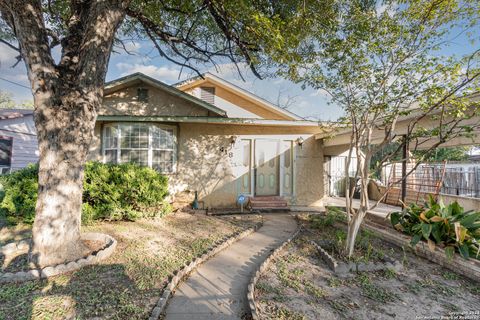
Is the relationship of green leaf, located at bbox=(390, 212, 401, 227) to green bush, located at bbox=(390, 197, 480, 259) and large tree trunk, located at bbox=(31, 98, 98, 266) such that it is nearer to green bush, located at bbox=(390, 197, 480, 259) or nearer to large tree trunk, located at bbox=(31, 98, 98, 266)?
green bush, located at bbox=(390, 197, 480, 259)

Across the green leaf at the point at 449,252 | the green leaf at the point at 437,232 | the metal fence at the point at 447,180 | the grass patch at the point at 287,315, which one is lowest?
the grass patch at the point at 287,315

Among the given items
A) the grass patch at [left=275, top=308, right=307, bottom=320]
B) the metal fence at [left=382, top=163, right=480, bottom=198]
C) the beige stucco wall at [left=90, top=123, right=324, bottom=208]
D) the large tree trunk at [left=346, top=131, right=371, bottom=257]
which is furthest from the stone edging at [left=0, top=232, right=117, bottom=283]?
the metal fence at [left=382, top=163, right=480, bottom=198]

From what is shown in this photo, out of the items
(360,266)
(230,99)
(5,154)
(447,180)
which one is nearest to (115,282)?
(360,266)

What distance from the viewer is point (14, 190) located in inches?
223

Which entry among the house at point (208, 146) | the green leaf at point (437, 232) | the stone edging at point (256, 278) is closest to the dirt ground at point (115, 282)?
the stone edging at point (256, 278)

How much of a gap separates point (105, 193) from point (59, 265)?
291 centimetres

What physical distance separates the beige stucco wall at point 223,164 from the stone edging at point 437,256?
3.81 m

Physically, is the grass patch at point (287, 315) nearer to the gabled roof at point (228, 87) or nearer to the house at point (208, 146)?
the house at point (208, 146)

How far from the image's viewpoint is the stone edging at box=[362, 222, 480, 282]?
3760mm

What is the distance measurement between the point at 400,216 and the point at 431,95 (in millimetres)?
2810

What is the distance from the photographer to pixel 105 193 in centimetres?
620

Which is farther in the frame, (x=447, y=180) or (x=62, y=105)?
(x=447, y=180)

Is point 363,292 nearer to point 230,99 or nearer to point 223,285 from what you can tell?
point 223,285

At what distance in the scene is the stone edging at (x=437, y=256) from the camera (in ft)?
12.3
